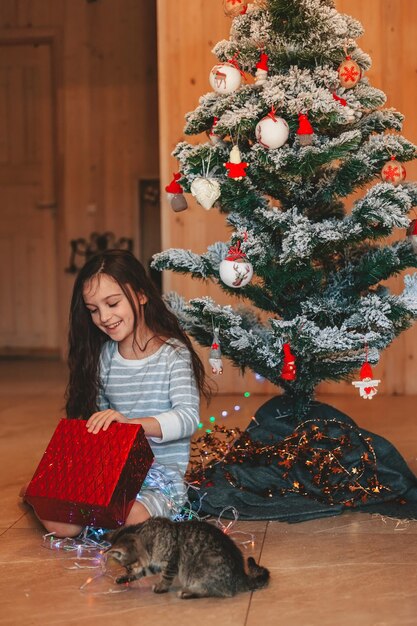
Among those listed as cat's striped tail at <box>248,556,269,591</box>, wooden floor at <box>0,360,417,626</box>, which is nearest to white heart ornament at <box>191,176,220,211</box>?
wooden floor at <box>0,360,417,626</box>

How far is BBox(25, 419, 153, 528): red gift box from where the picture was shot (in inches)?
77.2

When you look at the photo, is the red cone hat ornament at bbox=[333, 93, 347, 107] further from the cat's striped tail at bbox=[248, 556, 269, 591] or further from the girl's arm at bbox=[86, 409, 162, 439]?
the cat's striped tail at bbox=[248, 556, 269, 591]

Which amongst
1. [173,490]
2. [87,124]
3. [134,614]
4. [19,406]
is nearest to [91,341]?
[173,490]

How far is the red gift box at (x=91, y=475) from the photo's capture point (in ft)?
6.44

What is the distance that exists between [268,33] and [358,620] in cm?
152

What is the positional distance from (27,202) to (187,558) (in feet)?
15.6

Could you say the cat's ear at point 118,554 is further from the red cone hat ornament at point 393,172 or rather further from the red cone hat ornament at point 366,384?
the red cone hat ornament at point 393,172

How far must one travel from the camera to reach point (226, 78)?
232 centimetres

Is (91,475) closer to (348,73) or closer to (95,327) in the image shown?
(95,327)

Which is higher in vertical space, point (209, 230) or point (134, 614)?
point (209, 230)

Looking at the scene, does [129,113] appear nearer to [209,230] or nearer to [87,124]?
[87,124]

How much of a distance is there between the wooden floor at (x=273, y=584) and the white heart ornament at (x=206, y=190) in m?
0.83

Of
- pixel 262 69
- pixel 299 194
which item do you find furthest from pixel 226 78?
pixel 299 194

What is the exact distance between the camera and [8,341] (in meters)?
6.27
